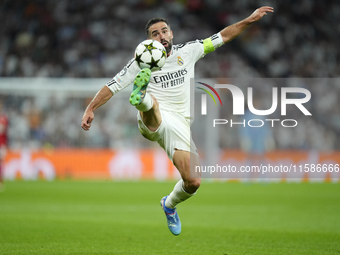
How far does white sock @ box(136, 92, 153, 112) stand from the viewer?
501 centimetres

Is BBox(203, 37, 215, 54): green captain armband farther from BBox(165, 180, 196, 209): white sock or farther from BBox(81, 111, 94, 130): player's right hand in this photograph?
BBox(81, 111, 94, 130): player's right hand

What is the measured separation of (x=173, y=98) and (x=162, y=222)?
9.57 ft

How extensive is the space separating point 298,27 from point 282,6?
4.03 feet

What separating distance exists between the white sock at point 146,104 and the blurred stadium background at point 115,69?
1093 cm

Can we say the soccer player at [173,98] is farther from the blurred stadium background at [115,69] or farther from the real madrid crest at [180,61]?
the blurred stadium background at [115,69]

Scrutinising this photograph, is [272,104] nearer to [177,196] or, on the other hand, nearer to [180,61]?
[180,61]

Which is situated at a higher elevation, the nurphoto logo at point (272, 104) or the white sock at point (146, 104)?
the white sock at point (146, 104)

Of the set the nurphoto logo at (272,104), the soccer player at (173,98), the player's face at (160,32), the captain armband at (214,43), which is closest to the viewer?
the soccer player at (173,98)

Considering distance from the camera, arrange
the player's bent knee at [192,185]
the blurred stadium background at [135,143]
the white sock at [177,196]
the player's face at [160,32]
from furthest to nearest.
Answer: the blurred stadium background at [135,143] < the white sock at [177,196] < the player's face at [160,32] < the player's bent knee at [192,185]

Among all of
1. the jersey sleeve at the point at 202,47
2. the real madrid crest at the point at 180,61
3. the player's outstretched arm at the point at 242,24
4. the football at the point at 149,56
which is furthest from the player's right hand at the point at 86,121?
the player's outstretched arm at the point at 242,24

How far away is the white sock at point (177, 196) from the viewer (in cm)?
590

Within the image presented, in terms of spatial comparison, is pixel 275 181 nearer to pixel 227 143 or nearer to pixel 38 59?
pixel 227 143

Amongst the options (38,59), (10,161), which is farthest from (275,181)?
(38,59)

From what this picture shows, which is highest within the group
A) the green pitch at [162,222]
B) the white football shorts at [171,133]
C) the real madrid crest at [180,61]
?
the real madrid crest at [180,61]
